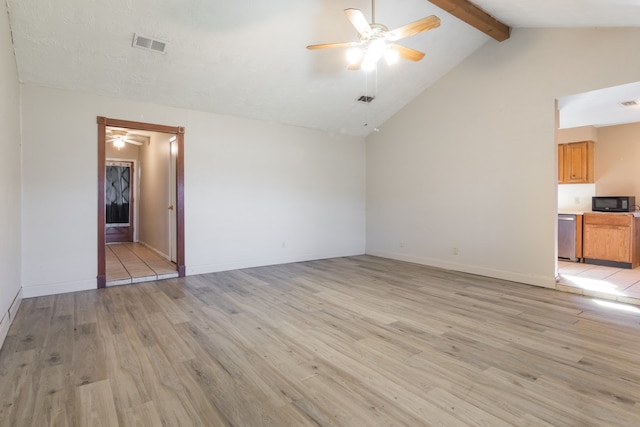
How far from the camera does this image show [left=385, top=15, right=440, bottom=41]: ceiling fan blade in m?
2.82

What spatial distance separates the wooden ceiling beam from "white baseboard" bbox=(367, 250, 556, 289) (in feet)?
11.0

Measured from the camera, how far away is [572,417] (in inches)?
69.7

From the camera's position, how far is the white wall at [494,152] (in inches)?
164

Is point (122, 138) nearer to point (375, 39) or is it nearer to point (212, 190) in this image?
point (212, 190)

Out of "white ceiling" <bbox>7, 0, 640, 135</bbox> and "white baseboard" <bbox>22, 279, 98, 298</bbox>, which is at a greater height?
"white ceiling" <bbox>7, 0, 640, 135</bbox>

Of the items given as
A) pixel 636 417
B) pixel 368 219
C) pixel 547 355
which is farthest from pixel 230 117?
pixel 636 417

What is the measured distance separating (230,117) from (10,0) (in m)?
2.86

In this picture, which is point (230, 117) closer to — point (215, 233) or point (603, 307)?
point (215, 233)

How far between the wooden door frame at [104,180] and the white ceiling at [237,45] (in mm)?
368

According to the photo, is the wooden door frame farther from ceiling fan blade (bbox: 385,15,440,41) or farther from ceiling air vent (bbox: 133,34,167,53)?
ceiling fan blade (bbox: 385,15,440,41)

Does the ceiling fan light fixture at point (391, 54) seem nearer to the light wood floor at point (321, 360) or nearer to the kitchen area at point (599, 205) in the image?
the light wood floor at point (321, 360)

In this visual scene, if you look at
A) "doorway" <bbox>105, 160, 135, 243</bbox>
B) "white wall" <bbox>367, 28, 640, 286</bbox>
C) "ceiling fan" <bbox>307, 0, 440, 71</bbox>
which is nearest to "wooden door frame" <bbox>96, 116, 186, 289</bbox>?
"ceiling fan" <bbox>307, 0, 440, 71</bbox>

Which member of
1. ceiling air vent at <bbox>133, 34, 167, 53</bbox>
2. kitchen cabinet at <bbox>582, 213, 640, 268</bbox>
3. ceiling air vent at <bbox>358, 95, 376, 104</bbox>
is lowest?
kitchen cabinet at <bbox>582, 213, 640, 268</bbox>

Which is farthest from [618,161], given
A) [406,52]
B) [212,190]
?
[212,190]
